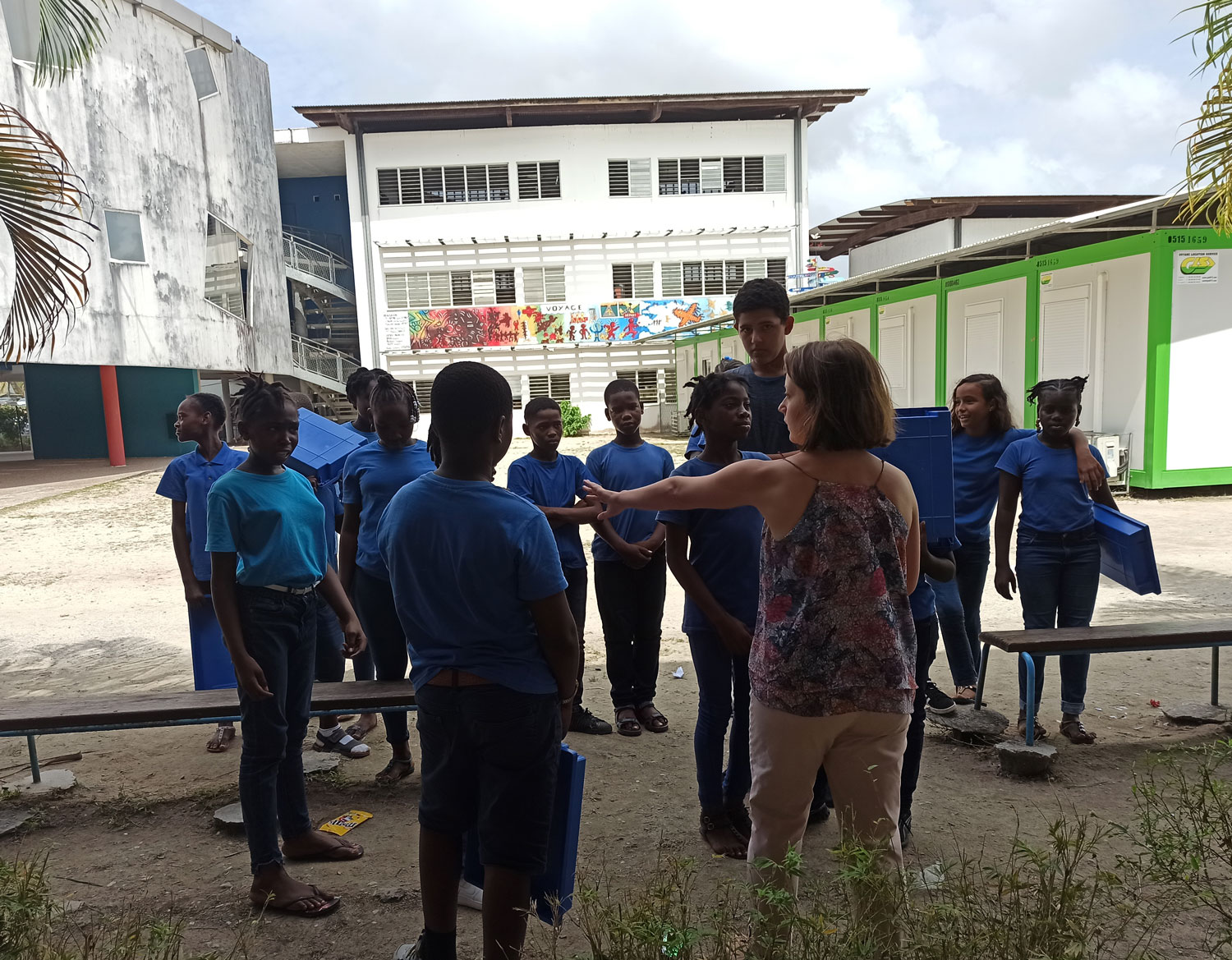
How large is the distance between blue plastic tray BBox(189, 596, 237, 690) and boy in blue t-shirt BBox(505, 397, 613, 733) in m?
1.61

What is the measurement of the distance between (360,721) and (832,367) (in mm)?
3518

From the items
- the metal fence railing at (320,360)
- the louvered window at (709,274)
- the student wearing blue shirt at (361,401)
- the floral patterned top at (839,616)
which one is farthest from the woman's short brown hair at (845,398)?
the metal fence railing at (320,360)

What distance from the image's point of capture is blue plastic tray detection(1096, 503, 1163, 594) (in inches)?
151

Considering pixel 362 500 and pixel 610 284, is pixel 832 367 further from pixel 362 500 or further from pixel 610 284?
pixel 610 284

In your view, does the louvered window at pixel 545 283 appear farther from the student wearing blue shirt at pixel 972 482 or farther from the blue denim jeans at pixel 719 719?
the blue denim jeans at pixel 719 719

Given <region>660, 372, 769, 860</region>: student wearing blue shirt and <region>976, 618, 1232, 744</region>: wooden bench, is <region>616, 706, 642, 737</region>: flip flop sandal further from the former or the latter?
<region>976, 618, 1232, 744</region>: wooden bench

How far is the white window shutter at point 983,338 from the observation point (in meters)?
14.7

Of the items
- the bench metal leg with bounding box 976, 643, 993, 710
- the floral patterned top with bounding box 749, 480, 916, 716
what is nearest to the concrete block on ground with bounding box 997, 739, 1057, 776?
the bench metal leg with bounding box 976, 643, 993, 710

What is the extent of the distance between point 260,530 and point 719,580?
1514 mm

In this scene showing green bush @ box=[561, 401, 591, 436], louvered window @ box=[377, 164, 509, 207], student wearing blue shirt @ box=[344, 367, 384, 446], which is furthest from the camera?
louvered window @ box=[377, 164, 509, 207]

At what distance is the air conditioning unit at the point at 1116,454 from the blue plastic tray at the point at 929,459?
10.5 metres

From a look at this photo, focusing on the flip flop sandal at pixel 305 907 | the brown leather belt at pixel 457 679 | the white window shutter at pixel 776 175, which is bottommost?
the flip flop sandal at pixel 305 907

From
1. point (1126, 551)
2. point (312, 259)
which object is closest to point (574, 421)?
point (312, 259)

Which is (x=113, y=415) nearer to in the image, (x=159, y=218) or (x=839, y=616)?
(x=159, y=218)
